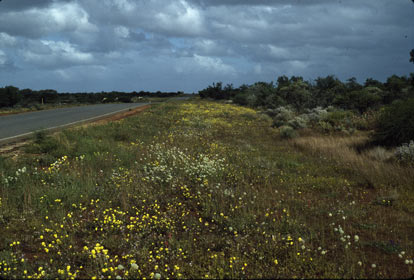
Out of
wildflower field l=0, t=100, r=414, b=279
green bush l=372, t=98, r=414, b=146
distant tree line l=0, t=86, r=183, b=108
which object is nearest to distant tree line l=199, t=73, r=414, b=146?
green bush l=372, t=98, r=414, b=146

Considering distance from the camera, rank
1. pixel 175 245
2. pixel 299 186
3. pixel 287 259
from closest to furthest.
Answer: pixel 287 259 < pixel 175 245 < pixel 299 186

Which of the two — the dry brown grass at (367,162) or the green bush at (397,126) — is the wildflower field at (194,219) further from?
the green bush at (397,126)

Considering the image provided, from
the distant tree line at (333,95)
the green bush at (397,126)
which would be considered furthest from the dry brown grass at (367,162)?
the distant tree line at (333,95)

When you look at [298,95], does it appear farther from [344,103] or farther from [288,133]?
[288,133]

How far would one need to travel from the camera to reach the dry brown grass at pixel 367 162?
759 cm

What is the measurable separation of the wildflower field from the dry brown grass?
0.14 m

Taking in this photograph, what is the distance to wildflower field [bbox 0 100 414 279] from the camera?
157 inches

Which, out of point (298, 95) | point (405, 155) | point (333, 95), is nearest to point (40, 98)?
point (298, 95)

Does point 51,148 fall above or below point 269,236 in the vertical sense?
above

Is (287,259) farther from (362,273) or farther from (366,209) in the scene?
(366,209)

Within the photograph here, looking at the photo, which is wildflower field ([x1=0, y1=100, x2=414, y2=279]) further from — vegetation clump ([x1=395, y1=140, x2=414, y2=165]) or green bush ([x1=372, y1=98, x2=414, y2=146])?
green bush ([x1=372, y1=98, x2=414, y2=146])

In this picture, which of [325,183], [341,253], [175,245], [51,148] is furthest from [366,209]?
[51,148]

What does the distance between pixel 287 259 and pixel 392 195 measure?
3827 mm

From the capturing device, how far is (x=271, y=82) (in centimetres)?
4866
